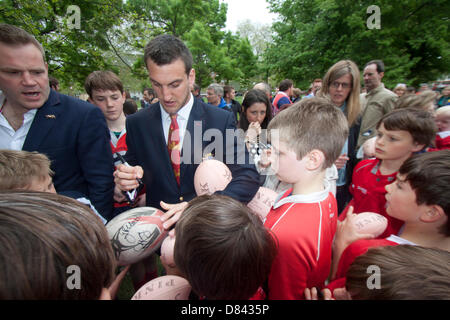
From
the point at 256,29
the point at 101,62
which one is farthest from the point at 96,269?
the point at 256,29

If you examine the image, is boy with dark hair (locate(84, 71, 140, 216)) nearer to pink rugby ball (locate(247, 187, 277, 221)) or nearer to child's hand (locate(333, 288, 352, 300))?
pink rugby ball (locate(247, 187, 277, 221))

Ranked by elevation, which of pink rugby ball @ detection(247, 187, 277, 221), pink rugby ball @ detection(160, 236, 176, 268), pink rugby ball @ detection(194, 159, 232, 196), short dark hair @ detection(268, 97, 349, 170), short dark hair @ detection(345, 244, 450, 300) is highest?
short dark hair @ detection(268, 97, 349, 170)

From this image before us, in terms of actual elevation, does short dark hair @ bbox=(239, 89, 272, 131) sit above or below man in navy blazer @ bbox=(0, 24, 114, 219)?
above

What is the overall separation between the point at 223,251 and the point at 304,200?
27.6 inches

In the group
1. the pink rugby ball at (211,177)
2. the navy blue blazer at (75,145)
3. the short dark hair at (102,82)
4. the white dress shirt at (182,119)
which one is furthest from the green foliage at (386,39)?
the navy blue blazer at (75,145)

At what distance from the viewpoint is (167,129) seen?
6.73ft

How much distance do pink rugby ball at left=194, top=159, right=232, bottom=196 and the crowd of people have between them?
0.25ft

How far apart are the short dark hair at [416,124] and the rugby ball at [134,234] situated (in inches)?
99.3

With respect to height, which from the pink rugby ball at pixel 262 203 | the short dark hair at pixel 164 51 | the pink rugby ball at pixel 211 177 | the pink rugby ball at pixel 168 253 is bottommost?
the pink rugby ball at pixel 168 253

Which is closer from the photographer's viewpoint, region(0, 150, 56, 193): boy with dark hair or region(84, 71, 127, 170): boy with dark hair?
region(0, 150, 56, 193): boy with dark hair

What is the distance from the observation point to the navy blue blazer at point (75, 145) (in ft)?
6.07

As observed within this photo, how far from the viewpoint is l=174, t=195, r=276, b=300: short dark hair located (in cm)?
105

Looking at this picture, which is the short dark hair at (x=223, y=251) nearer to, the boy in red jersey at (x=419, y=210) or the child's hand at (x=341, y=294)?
the child's hand at (x=341, y=294)

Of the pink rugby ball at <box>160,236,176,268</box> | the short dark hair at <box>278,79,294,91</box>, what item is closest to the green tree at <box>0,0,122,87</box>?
the short dark hair at <box>278,79,294,91</box>
